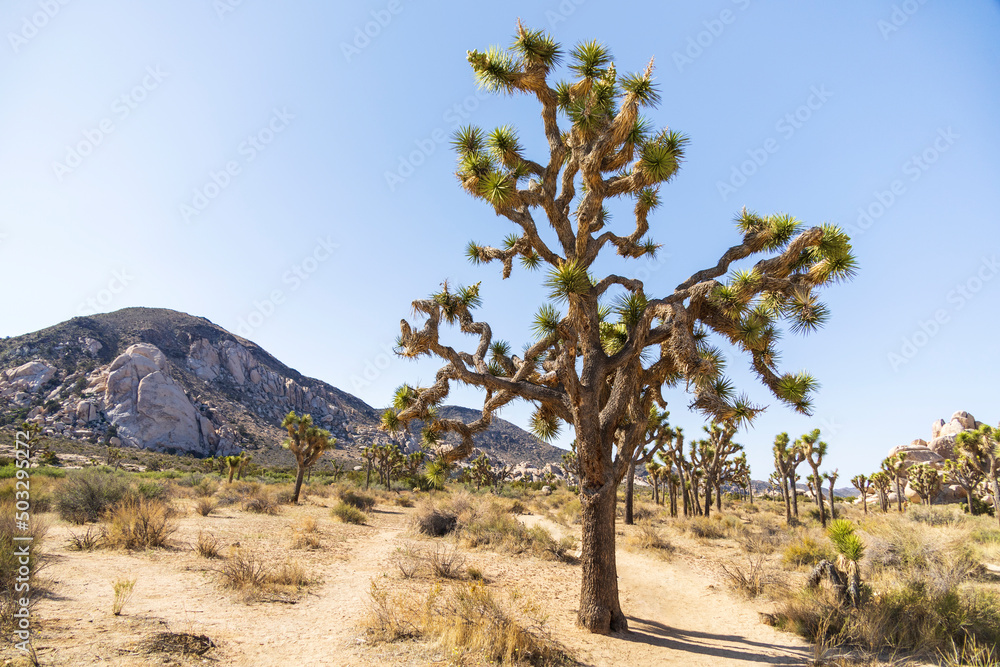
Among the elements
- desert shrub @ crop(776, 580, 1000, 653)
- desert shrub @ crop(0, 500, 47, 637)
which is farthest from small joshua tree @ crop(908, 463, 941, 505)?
desert shrub @ crop(0, 500, 47, 637)

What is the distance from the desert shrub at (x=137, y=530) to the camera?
927 centimetres

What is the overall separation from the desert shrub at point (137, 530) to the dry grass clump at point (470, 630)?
21.4 feet

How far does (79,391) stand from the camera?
166 feet

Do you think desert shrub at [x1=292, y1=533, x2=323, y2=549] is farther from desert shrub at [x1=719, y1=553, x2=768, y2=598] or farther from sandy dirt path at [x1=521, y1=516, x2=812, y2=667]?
desert shrub at [x1=719, y1=553, x2=768, y2=598]

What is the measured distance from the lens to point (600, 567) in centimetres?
657

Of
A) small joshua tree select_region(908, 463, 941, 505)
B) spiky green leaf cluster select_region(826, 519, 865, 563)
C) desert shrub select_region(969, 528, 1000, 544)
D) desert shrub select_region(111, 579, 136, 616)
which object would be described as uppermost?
small joshua tree select_region(908, 463, 941, 505)

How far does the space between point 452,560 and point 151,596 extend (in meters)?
5.24

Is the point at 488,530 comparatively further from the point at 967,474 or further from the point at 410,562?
the point at 967,474

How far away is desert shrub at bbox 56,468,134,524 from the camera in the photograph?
38.7 ft

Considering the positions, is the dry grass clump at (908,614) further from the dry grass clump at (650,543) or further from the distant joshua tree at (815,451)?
the distant joshua tree at (815,451)

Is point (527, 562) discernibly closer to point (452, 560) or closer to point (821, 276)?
point (452, 560)

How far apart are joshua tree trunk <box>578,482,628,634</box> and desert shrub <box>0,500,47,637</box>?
6722mm

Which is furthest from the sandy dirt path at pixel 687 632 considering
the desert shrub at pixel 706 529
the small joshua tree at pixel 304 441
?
the small joshua tree at pixel 304 441

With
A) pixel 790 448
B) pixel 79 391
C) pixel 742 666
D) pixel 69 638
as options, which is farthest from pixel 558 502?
→ pixel 79 391
